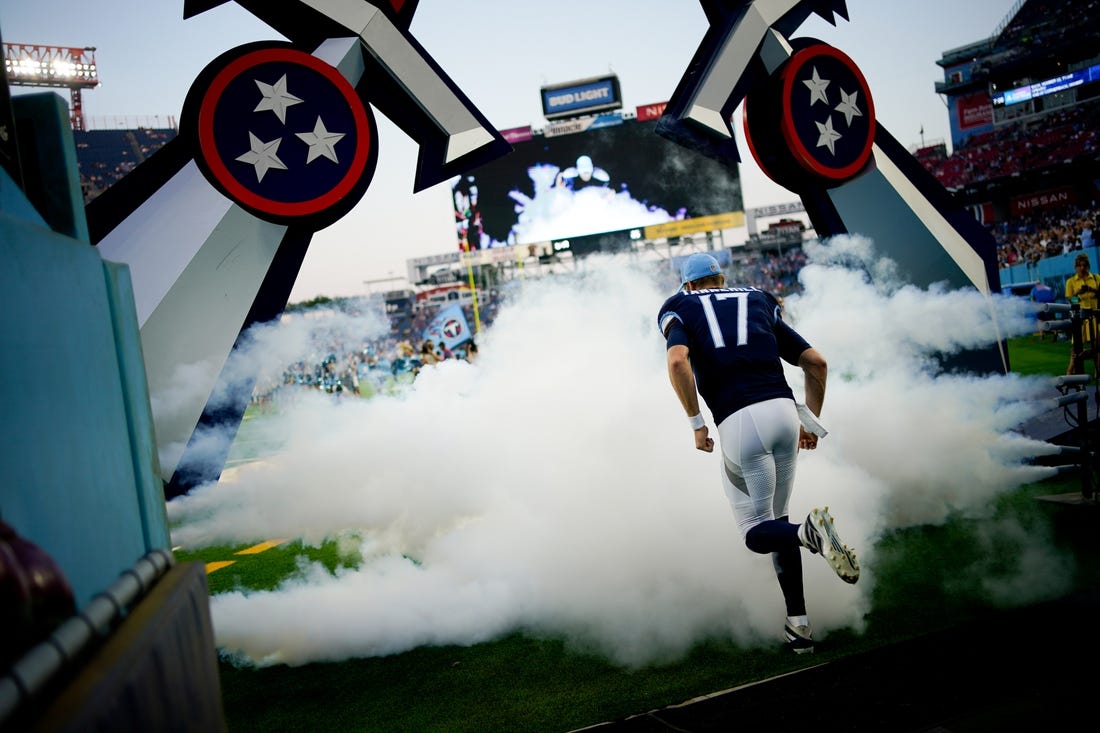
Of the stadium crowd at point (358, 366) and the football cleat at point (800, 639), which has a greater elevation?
the stadium crowd at point (358, 366)

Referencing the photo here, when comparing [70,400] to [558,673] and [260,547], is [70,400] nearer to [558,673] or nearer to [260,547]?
[558,673]

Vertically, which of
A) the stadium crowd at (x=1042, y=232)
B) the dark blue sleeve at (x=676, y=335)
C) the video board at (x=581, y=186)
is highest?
the video board at (x=581, y=186)

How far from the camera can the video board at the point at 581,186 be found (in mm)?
30750

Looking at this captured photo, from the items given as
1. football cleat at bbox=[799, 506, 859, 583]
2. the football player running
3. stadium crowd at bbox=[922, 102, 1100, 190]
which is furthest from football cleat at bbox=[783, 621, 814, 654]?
stadium crowd at bbox=[922, 102, 1100, 190]

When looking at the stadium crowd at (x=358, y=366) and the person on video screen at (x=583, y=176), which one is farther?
the person on video screen at (x=583, y=176)

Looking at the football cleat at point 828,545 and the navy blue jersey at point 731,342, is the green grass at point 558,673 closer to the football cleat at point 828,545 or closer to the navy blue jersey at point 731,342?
the football cleat at point 828,545

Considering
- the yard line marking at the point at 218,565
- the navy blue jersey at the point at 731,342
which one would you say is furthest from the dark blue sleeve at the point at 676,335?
the yard line marking at the point at 218,565

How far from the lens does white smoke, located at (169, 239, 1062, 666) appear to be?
12.6 feet

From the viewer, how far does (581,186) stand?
102ft

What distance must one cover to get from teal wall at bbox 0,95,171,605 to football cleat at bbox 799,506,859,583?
237 centimetres

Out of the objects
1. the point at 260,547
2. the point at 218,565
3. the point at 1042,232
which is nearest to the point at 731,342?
the point at 218,565

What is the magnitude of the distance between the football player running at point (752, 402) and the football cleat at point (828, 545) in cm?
10

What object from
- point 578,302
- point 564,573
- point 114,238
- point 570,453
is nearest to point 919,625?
point 564,573

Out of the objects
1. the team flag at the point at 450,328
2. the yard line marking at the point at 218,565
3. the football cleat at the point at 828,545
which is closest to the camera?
the football cleat at the point at 828,545
